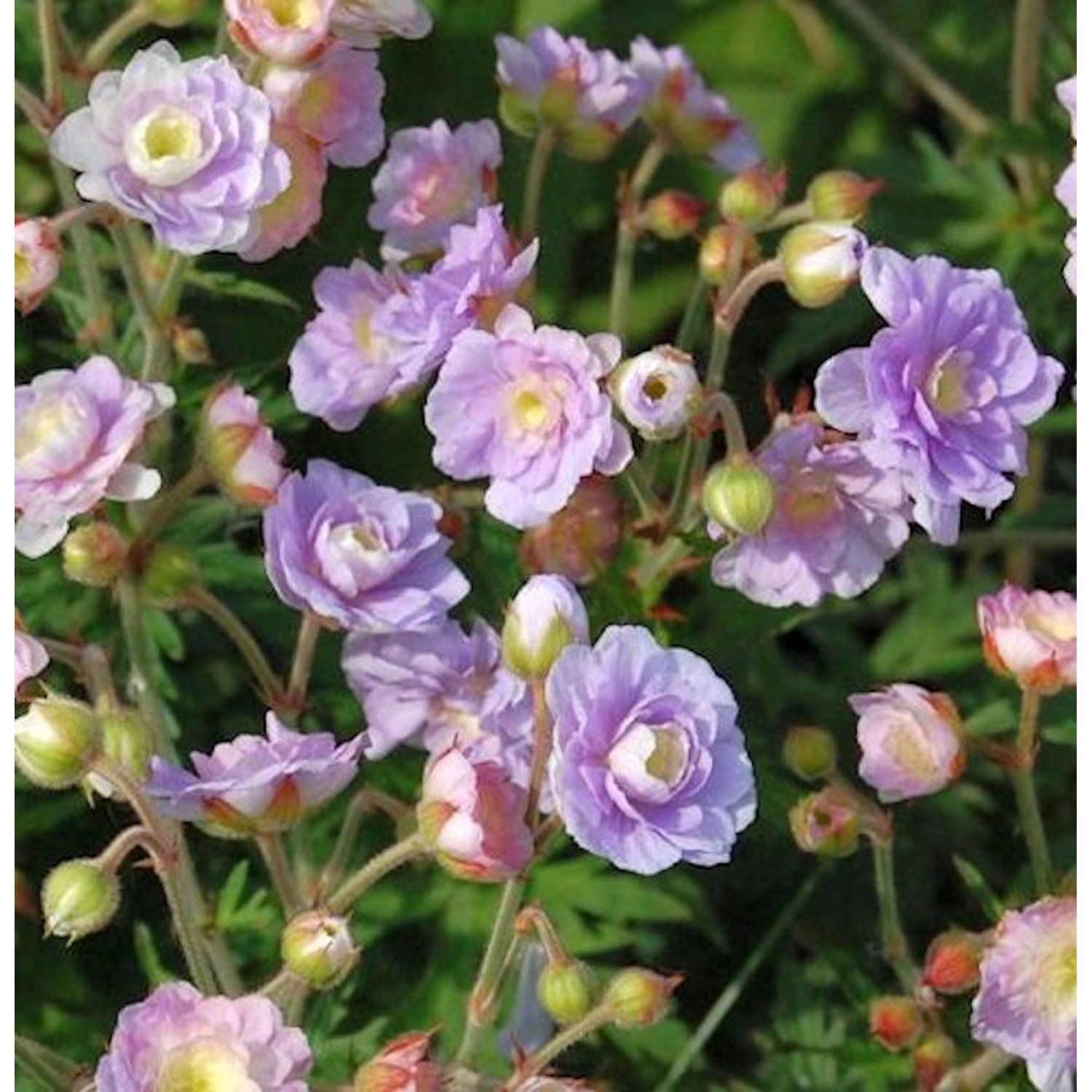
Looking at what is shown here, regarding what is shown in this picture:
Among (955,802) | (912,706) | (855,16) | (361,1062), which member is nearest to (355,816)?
(361,1062)

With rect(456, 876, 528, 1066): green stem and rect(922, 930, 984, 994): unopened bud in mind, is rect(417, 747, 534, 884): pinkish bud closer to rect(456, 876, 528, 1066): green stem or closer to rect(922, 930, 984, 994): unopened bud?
rect(456, 876, 528, 1066): green stem

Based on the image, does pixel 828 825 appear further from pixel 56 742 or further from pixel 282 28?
pixel 282 28

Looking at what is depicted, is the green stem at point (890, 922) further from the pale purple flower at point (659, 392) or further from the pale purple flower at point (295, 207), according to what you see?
the pale purple flower at point (295, 207)

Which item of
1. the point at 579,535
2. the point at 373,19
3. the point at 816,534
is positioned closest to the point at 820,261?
the point at 816,534

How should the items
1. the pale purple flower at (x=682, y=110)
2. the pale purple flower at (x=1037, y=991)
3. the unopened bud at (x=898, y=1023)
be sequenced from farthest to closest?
1. the pale purple flower at (x=682, y=110)
2. the unopened bud at (x=898, y=1023)
3. the pale purple flower at (x=1037, y=991)

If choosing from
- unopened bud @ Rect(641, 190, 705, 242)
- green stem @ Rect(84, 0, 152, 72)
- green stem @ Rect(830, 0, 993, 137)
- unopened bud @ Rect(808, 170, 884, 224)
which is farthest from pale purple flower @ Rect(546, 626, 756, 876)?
green stem @ Rect(830, 0, 993, 137)

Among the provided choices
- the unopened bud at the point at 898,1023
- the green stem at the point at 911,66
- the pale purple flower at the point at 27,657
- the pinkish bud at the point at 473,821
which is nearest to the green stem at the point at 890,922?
the unopened bud at the point at 898,1023
